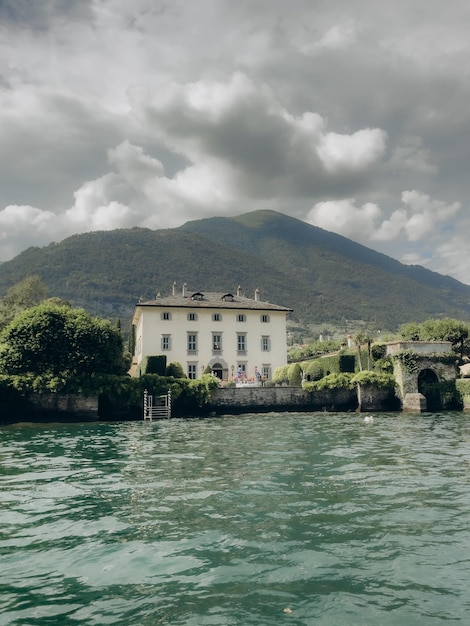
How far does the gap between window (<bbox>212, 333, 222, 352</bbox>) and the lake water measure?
1501 inches

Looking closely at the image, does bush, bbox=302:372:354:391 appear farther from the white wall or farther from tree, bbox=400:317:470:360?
tree, bbox=400:317:470:360

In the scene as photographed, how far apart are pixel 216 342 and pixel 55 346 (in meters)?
20.0

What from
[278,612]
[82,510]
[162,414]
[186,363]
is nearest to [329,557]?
[278,612]

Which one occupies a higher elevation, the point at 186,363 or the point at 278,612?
the point at 186,363

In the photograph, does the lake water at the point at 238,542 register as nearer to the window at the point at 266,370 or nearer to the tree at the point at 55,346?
the tree at the point at 55,346

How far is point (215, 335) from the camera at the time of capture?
175ft

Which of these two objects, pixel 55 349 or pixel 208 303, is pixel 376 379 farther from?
pixel 55 349

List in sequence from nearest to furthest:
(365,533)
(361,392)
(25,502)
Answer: (365,533) < (25,502) < (361,392)

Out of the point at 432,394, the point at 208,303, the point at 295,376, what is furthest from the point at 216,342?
the point at 432,394

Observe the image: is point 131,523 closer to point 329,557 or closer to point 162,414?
point 329,557

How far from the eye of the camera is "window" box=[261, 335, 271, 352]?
5475 cm

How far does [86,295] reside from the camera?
18650 cm

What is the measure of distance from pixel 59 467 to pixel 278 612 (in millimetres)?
11057

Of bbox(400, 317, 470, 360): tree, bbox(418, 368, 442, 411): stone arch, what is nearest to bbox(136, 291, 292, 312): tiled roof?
bbox(418, 368, 442, 411): stone arch
